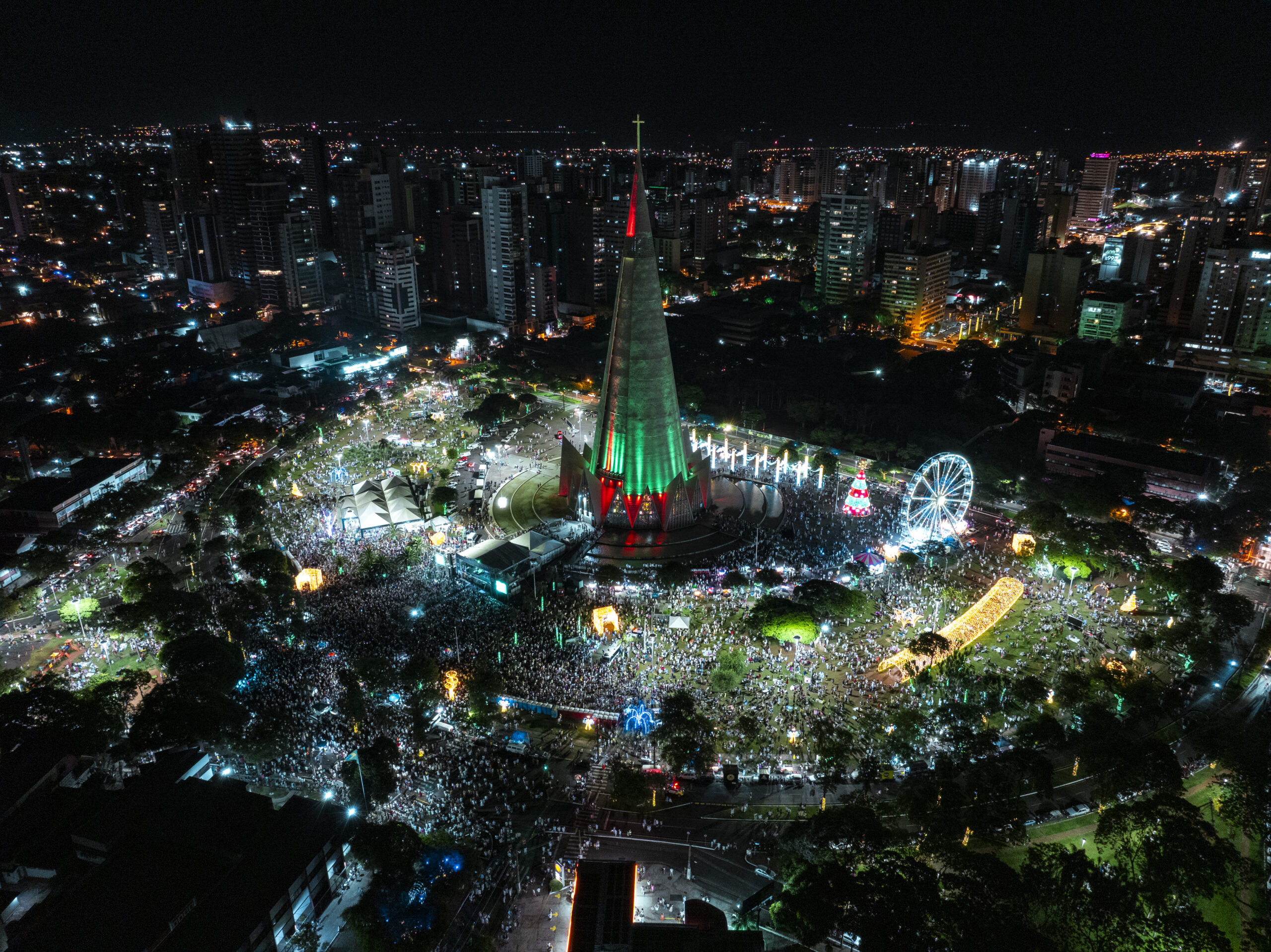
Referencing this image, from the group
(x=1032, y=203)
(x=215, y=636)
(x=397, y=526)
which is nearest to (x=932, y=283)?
(x=1032, y=203)

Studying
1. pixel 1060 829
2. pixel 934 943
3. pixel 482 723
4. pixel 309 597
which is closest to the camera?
pixel 934 943

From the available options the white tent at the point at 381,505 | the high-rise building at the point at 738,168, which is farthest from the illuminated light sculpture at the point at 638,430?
the high-rise building at the point at 738,168

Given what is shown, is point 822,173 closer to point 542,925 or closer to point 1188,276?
point 1188,276

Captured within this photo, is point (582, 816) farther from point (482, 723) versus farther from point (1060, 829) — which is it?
point (1060, 829)

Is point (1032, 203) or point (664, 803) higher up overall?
point (1032, 203)

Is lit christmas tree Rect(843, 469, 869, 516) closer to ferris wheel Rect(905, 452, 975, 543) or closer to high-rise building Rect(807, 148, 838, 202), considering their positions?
ferris wheel Rect(905, 452, 975, 543)

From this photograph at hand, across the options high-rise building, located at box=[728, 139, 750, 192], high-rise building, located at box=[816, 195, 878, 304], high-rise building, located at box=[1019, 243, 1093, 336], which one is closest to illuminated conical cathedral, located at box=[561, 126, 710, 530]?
high-rise building, located at box=[1019, 243, 1093, 336]

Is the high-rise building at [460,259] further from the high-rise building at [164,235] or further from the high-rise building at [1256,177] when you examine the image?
the high-rise building at [1256,177]
